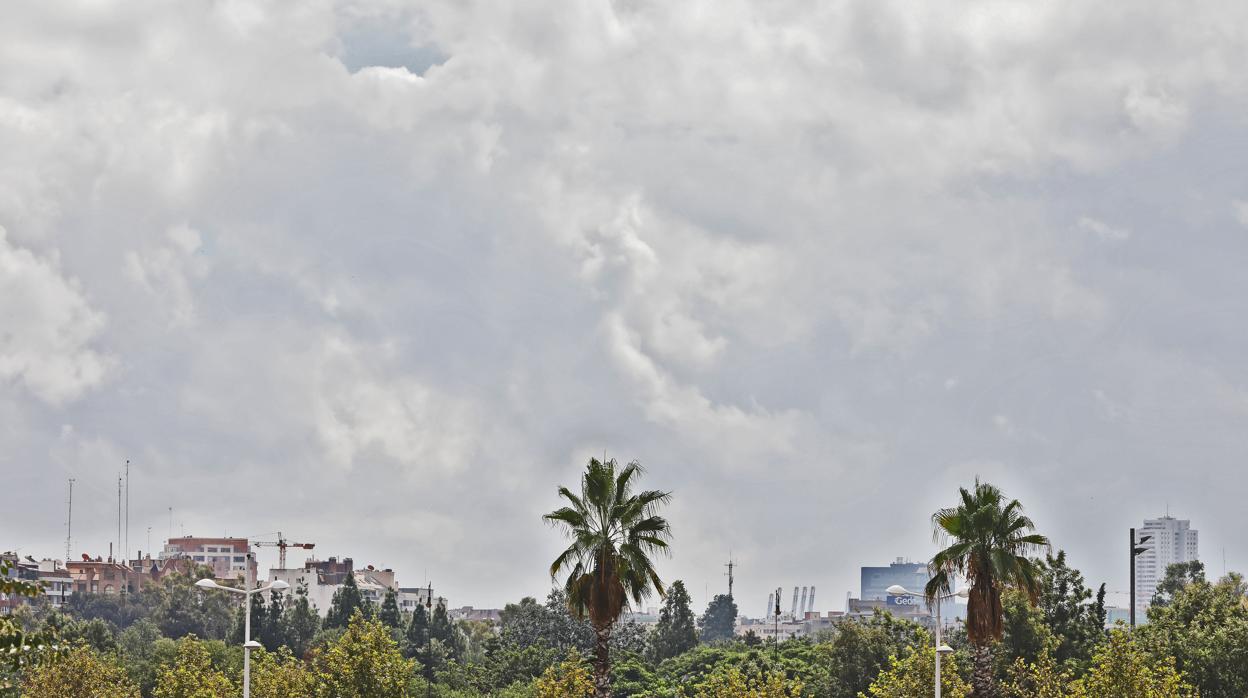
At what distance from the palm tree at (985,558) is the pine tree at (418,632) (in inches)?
3988

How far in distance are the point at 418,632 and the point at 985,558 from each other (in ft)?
363

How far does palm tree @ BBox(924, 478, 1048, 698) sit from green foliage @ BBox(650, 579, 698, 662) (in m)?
95.2

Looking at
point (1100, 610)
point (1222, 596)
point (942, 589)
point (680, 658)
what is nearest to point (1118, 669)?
point (942, 589)

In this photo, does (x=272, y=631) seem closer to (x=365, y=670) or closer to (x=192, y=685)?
(x=192, y=685)

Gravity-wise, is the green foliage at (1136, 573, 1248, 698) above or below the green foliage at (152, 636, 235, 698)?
above

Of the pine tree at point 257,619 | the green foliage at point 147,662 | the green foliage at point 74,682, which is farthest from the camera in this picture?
the pine tree at point 257,619

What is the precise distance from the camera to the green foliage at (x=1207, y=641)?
2004 inches

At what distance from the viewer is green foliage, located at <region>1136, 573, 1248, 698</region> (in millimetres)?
50906

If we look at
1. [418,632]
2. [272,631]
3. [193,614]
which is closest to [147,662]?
[272,631]

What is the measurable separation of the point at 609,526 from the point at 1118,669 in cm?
1538

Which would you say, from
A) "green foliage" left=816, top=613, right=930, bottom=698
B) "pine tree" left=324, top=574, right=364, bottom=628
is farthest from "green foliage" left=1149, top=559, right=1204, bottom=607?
"pine tree" left=324, top=574, right=364, bottom=628

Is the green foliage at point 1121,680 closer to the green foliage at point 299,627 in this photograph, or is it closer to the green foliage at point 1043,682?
the green foliage at point 1043,682

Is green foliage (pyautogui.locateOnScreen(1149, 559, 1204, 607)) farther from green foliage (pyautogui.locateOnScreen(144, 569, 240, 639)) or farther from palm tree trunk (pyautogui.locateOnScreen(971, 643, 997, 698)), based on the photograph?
green foliage (pyautogui.locateOnScreen(144, 569, 240, 639))

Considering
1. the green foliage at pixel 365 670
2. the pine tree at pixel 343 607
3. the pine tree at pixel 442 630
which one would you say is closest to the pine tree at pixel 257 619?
the pine tree at pixel 343 607
